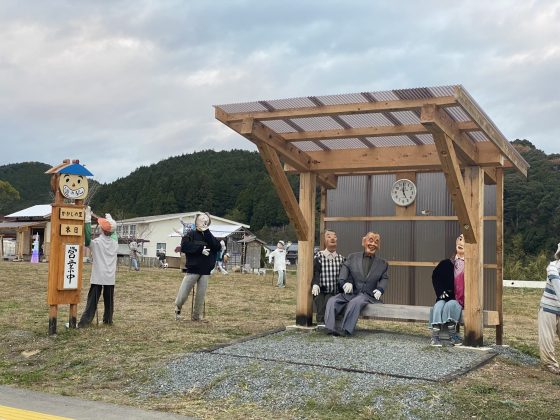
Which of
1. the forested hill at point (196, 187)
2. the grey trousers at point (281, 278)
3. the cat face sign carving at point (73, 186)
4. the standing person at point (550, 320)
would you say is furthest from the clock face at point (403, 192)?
the forested hill at point (196, 187)

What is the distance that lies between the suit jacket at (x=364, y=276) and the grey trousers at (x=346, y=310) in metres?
0.21

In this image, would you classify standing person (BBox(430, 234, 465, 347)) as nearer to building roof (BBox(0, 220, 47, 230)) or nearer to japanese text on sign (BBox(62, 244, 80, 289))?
japanese text on sign (BBox(62, 244, 80, 289))

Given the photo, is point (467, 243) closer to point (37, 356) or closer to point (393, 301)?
point (393, 301)

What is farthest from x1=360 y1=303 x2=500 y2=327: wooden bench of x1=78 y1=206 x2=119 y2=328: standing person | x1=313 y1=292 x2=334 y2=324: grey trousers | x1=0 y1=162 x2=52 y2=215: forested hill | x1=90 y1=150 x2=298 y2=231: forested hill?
x1=0 y1=162 x2=52 y2=215: forested hill

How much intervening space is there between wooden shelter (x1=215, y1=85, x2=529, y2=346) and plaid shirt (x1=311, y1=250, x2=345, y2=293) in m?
0.16

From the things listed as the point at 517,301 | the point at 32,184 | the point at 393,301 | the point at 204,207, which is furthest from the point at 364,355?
the point at 32,184

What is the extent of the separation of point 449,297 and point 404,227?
1.98 metres

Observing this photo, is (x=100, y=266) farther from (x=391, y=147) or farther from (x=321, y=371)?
(x=391, y=147)

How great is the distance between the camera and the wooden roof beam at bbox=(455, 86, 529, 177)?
24.2 ft

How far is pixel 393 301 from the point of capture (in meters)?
10.8

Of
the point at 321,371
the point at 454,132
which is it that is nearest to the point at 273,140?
the point at 454,132

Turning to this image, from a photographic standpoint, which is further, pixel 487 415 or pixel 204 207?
pixel 204 207

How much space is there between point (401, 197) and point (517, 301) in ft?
37.3

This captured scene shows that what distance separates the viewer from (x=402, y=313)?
30.3ft
